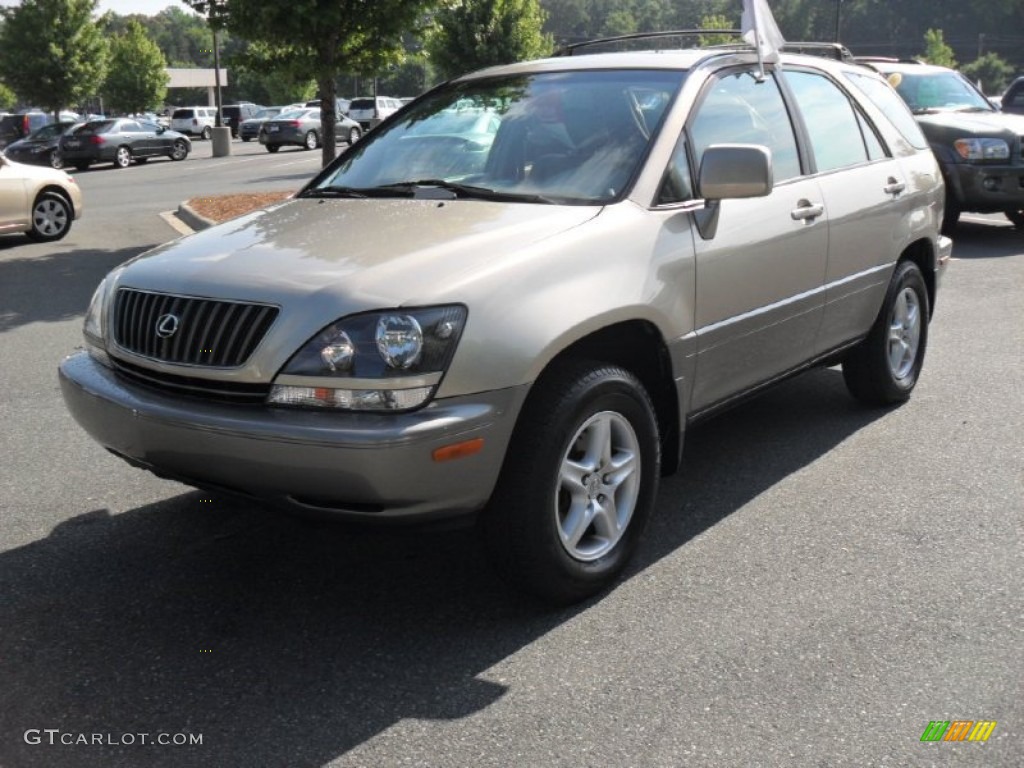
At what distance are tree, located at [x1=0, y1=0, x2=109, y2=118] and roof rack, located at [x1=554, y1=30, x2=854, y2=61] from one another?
33886 millimetres

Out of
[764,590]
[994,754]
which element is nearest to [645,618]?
[764,590]

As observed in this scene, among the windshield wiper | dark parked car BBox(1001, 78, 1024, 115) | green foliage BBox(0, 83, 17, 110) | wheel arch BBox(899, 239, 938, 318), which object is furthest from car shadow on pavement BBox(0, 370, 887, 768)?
green foliage BBox(0, 83, 17, 110)

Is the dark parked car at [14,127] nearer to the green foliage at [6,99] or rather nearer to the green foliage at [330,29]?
the green foliage at [330,29]

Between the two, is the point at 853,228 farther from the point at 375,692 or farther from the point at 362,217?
the point at 375,692

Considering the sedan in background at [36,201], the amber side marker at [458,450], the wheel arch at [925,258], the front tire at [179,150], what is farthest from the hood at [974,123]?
the front tire at [179,150]

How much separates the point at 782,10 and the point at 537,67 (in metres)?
127

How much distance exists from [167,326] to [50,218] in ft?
38.7

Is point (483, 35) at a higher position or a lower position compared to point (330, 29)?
higher

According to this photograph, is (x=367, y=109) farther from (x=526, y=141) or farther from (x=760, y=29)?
(x=526, y=141)

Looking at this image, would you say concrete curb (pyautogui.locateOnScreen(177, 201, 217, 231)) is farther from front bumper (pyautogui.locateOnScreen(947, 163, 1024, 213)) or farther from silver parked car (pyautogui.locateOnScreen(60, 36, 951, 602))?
silver parked car (pyautogui.locateOnScreen(60, 36, 951, 602))

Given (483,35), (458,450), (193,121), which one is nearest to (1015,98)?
(483,35)

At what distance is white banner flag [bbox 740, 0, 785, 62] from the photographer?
16.5 ft

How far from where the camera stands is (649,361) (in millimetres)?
4184

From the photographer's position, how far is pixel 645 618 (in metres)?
3.78
